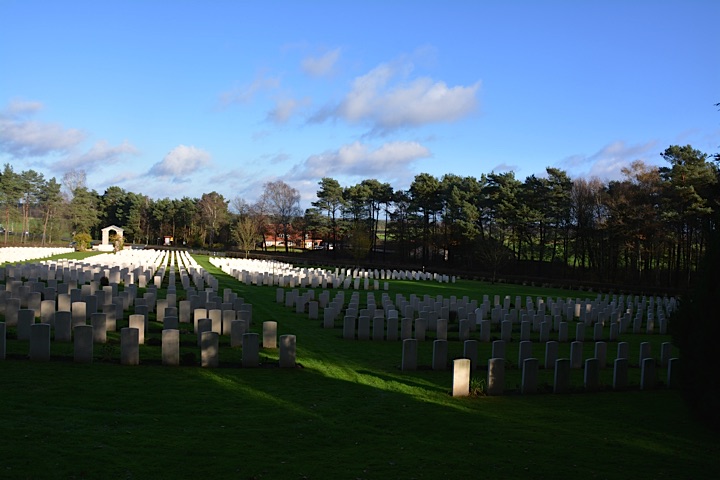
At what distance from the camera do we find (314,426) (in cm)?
725

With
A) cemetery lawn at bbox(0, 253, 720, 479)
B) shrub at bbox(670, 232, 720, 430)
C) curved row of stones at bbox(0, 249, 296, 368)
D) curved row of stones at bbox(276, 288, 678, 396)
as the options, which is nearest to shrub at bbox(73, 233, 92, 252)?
curved row of stones at bbox(0, 249, 296, 368)

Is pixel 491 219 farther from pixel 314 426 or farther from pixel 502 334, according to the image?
pixel 314 426

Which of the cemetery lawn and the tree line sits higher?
the tree line

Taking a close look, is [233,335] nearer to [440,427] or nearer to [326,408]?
[326,408]

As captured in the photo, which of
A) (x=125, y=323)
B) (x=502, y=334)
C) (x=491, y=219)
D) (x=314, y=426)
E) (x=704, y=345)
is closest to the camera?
(x=314, y=426)

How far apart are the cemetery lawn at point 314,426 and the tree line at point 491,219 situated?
22638mm

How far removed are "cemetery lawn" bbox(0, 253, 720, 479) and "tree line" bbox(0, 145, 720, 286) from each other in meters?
22.6

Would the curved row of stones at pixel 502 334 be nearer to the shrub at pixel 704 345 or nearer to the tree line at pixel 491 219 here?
the shrub at pixel 704 345

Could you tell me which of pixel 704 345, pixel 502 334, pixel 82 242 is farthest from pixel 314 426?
pixel 82 242

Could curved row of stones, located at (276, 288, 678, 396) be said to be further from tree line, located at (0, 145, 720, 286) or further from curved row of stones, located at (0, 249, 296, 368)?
tree line, located at (0, 145, 720, 286)

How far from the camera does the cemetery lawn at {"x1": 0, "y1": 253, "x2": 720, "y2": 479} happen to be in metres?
5.80

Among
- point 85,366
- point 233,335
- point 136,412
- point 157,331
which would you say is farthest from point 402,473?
point 157,331

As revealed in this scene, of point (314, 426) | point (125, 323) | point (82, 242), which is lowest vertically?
point (314, 426)

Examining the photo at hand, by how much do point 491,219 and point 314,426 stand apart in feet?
190
